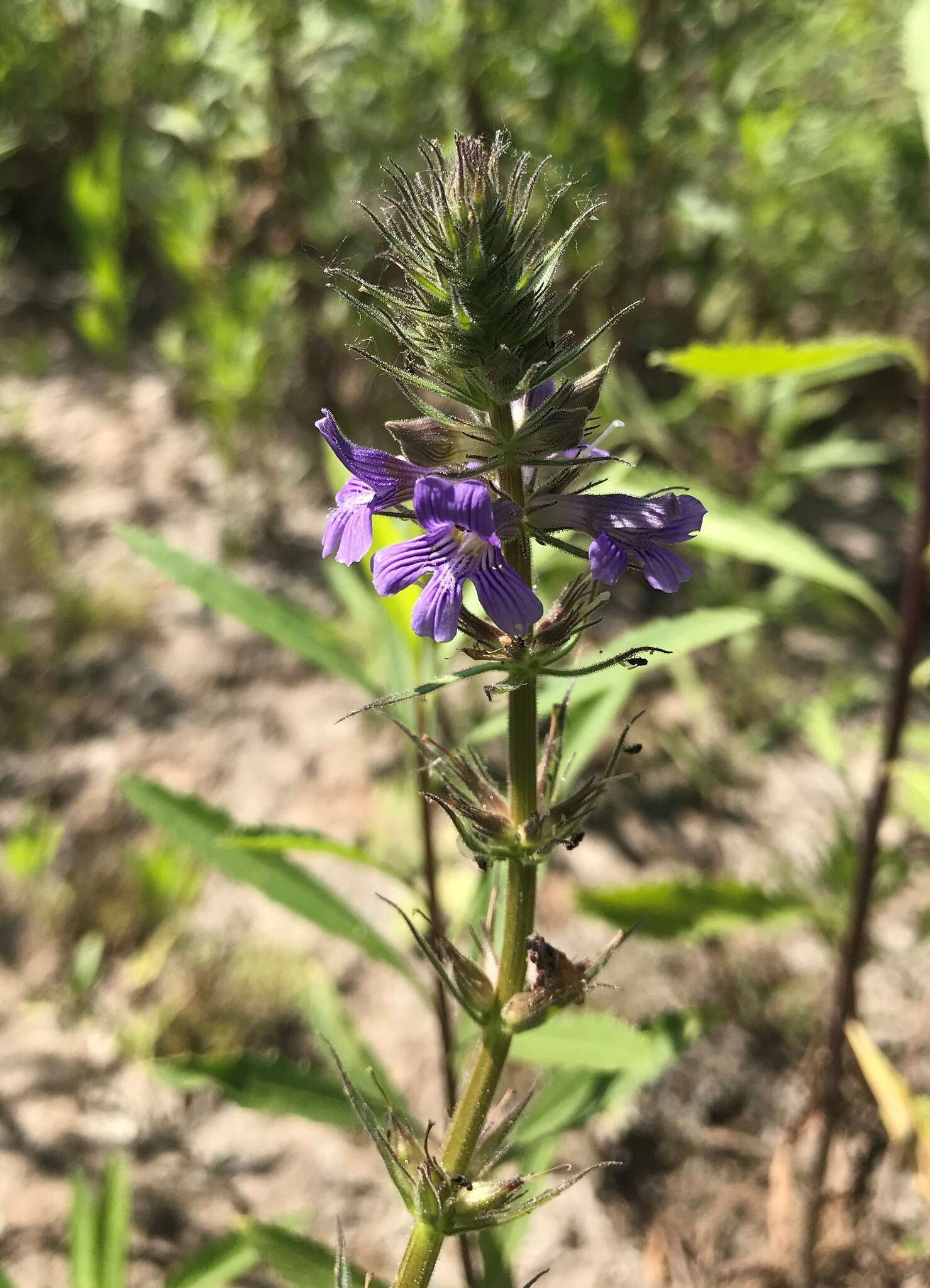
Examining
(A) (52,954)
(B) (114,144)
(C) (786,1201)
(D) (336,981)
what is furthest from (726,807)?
(B) (114,144)

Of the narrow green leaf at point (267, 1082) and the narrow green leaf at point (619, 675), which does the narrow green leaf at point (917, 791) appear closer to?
the narrow green leaf at point (619, 675)

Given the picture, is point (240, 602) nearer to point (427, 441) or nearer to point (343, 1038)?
point (427, 441)

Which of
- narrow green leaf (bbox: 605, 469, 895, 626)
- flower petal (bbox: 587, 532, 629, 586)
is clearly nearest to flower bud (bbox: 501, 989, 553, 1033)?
flower petal (bbox: 587, 532, 629, 586)

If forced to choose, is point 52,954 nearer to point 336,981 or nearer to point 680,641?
point 336,981

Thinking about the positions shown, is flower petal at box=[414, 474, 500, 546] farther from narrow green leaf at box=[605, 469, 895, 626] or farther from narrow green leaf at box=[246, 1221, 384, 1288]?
narrow green leaf at box=[246, 1221, 384, 1288]

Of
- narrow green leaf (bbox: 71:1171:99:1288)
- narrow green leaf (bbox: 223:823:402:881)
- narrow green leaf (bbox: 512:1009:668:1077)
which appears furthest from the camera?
narrow green leaf (bbox: 71:1171:99:1288)

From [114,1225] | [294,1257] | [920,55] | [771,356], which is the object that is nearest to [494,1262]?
[294,1257]

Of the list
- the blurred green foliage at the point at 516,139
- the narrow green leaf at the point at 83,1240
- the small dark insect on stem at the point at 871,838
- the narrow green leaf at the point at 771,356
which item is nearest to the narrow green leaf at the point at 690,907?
the small dark insect on stem at the point at 871,838
